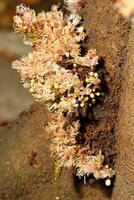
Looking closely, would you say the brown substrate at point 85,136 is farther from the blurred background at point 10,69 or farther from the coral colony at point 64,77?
the blurred background at point 10,69

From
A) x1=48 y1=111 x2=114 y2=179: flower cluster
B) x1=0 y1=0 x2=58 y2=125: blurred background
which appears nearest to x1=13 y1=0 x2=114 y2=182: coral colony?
x1=48 y1=111 x2=114 y2=179: flower cluster

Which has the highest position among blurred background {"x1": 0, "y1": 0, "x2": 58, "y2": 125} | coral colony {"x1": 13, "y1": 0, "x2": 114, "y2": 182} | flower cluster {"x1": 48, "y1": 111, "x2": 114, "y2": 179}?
blurred background {"x1": 0, "y1": 0, "x2": 58, "y2": 125}

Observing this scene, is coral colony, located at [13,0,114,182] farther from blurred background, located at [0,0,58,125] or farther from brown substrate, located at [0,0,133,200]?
blurred background, located at [0,0,58,125]

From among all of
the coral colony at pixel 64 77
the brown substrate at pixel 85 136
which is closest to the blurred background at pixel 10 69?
the brown substrate at pixel 85 136

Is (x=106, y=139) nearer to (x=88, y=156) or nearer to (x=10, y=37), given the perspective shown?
(x=88, y=156)

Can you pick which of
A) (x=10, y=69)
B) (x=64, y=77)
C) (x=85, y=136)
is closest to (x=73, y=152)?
(x=85, y=136)

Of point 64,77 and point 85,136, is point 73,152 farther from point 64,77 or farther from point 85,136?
point 64,77
